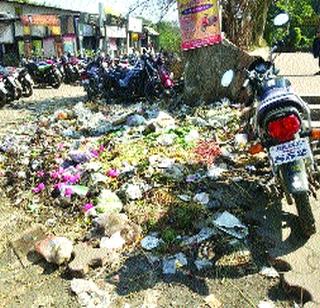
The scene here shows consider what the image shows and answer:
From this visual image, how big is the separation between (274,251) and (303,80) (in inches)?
206

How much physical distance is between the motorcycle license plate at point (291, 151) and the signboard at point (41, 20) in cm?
2193

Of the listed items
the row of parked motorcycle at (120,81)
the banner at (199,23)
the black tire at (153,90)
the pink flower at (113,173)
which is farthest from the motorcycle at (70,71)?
the pink flower at (113,173)

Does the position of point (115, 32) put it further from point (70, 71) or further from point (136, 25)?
point (70, 71)

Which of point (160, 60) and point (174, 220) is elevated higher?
point (160, 60)

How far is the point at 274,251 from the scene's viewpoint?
11.1ft

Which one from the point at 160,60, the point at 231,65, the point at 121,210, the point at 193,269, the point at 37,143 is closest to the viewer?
the point at 193,269

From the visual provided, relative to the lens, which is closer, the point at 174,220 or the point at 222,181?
the point at 174,220

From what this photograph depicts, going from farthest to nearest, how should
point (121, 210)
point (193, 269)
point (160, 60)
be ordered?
point (160, 60)
point (121, 210)
point (193, 269)

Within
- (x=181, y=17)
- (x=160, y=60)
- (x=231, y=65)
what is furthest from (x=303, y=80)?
(x=160, y=60)

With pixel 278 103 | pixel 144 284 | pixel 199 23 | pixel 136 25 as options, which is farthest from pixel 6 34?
pixel 144 284

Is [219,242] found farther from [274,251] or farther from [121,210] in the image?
[121,210]

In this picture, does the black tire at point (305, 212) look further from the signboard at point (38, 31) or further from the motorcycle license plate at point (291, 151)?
the signboard at point (38, 31)

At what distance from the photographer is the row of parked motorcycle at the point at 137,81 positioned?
31.7ft

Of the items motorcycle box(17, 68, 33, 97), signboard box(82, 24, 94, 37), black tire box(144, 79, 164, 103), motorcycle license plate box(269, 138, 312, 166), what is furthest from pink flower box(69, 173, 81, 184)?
signboard box(82, 24, 94, 37)
